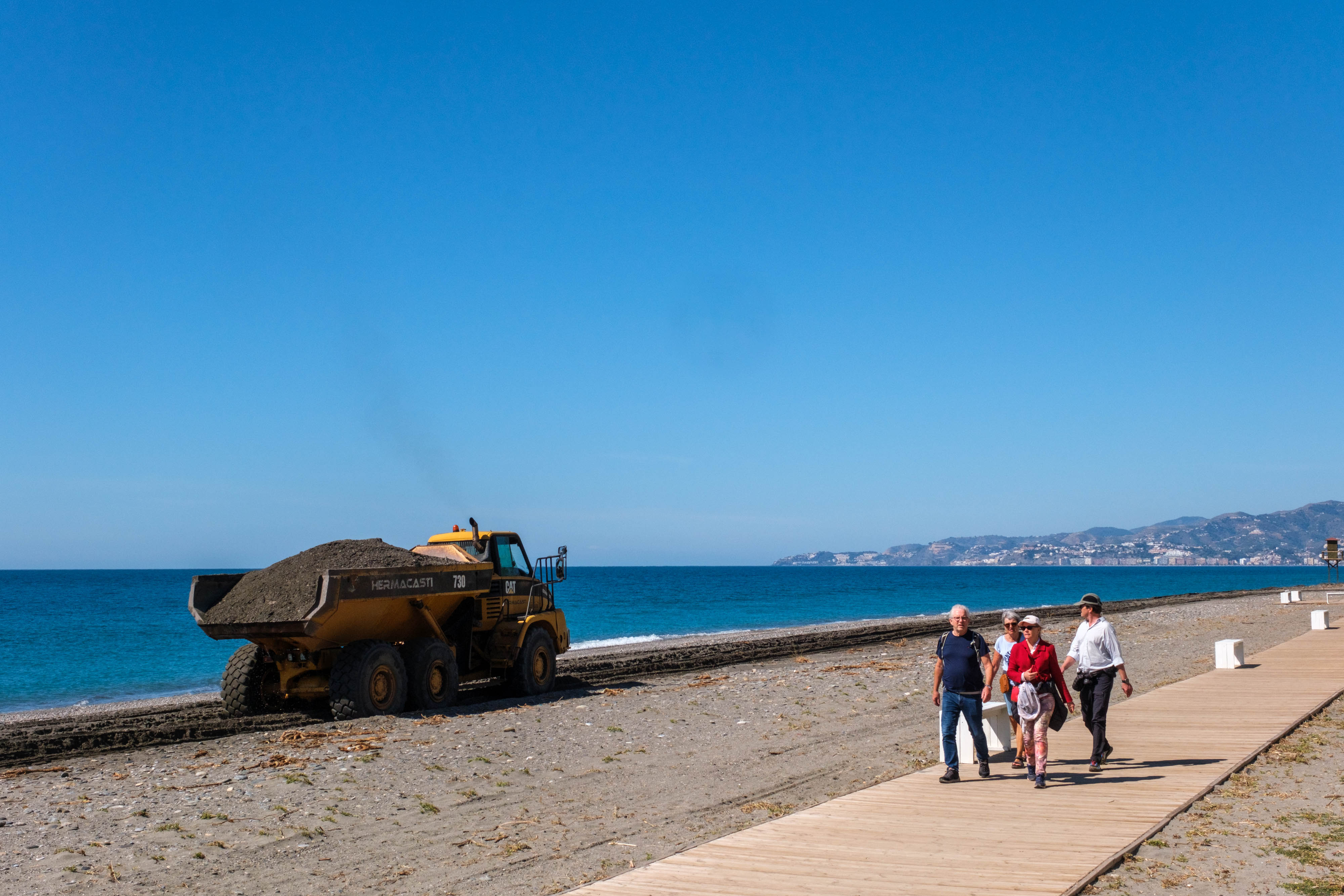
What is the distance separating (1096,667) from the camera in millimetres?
10109

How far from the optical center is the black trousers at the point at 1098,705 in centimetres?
1009

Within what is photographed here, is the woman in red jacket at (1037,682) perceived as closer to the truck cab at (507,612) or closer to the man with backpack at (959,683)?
the man with backpack at (959,683)

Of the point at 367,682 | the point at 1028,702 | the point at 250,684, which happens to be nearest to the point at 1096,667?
the point at 1028,702

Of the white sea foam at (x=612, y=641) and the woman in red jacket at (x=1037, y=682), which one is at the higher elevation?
the woman in red jacket at (x=1037, y=682)

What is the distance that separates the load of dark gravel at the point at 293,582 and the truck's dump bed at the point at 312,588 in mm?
12

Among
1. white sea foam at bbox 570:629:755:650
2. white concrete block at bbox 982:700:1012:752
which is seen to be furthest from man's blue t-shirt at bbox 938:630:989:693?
white sea foam at bbox 570:629:755:650

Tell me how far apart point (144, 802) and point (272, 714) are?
663cm

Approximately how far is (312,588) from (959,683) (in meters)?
10.1

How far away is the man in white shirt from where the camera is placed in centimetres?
1003

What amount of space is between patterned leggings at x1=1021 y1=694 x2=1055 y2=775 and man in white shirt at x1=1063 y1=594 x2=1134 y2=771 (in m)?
0.64

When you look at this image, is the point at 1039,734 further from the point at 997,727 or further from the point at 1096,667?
the point at 997,727

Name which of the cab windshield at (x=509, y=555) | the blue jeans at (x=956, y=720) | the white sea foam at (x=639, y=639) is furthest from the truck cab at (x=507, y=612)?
the white sea foam at (x=639, y=639)

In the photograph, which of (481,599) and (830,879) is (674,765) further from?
(481,599)

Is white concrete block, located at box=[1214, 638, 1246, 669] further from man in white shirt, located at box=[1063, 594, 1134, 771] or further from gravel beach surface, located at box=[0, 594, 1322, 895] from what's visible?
man in white shirt, located at box=[1063, 594, 1134, 771]
